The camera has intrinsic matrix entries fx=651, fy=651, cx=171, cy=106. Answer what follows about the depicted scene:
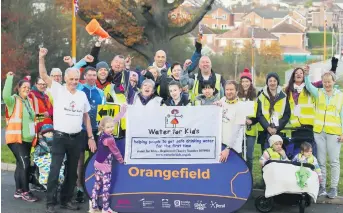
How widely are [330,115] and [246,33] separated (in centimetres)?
5856

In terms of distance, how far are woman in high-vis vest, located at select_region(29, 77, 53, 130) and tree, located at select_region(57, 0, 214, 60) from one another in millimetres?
22108

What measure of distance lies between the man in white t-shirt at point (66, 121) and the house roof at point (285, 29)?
63814 mm

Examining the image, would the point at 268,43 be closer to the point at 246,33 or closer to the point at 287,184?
the point at 246,33

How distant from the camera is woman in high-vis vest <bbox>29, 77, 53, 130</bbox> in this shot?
9.32m

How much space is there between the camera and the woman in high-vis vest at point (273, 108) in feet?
29.6

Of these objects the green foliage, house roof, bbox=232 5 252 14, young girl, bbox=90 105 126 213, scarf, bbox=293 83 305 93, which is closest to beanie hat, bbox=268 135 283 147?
scarf, bbox=293 83 305 93

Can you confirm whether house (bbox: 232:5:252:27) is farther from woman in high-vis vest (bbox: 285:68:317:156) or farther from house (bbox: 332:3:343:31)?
woman in high-vis vest (bbox: 285:68:317:156)

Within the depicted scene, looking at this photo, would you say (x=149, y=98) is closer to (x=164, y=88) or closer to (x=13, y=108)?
(x=164, y=88)

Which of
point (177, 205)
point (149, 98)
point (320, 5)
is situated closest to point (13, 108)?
point (149, 98)

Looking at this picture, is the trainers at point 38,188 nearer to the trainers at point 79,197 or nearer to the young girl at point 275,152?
the trainers at point 79,197

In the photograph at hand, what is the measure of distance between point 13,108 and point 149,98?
2.02 meters

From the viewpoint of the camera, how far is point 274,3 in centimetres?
7906

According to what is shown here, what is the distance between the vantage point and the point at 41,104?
9.35 m

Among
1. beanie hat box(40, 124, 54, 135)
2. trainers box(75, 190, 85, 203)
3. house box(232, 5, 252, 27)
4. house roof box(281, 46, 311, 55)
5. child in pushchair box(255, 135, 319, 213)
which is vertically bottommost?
trainers box(75, 190, 85, 203)
